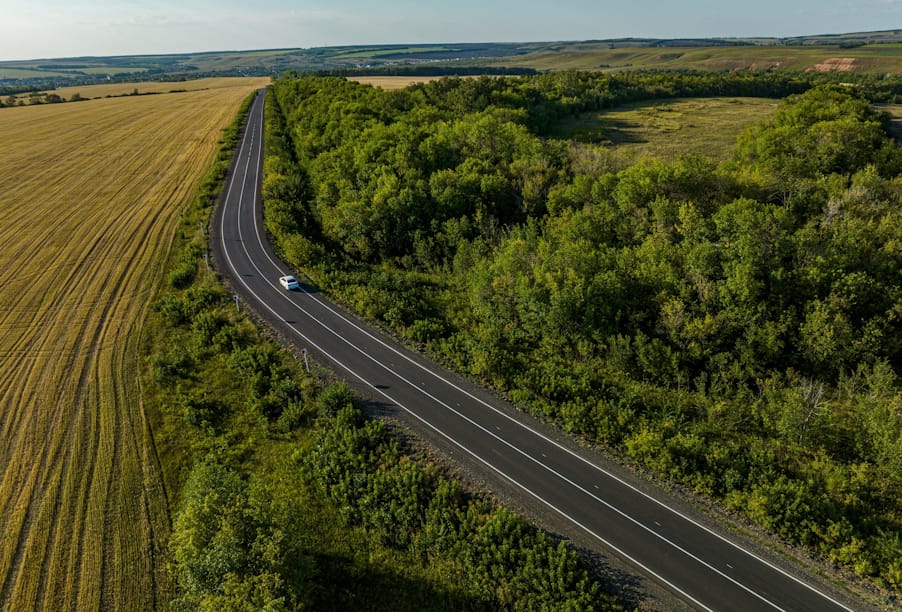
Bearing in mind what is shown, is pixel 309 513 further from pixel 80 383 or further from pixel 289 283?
pixel 289 283

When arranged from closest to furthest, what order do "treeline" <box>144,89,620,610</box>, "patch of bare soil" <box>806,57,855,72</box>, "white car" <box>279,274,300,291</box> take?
1. "treeline" <box>144,89,620,610</box>
2. "white car" <box>279,274,300,291</box>
3. "patch of bare soil" <box>806,57,855,72</box>

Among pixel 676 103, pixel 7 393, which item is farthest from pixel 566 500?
pixel 676 103

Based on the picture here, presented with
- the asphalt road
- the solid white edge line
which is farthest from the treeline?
the asphalt road

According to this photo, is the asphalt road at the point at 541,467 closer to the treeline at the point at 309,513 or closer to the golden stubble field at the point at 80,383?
the treeline at the point at 309,513

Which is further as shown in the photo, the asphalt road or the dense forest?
the dense forest

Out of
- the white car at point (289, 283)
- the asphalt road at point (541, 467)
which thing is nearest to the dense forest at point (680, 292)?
the asphalt road at point (541, 467)

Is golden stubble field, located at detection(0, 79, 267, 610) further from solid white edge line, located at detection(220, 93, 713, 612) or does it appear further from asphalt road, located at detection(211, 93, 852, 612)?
asphalt road, located at detection(211, 93, 852, 612)
